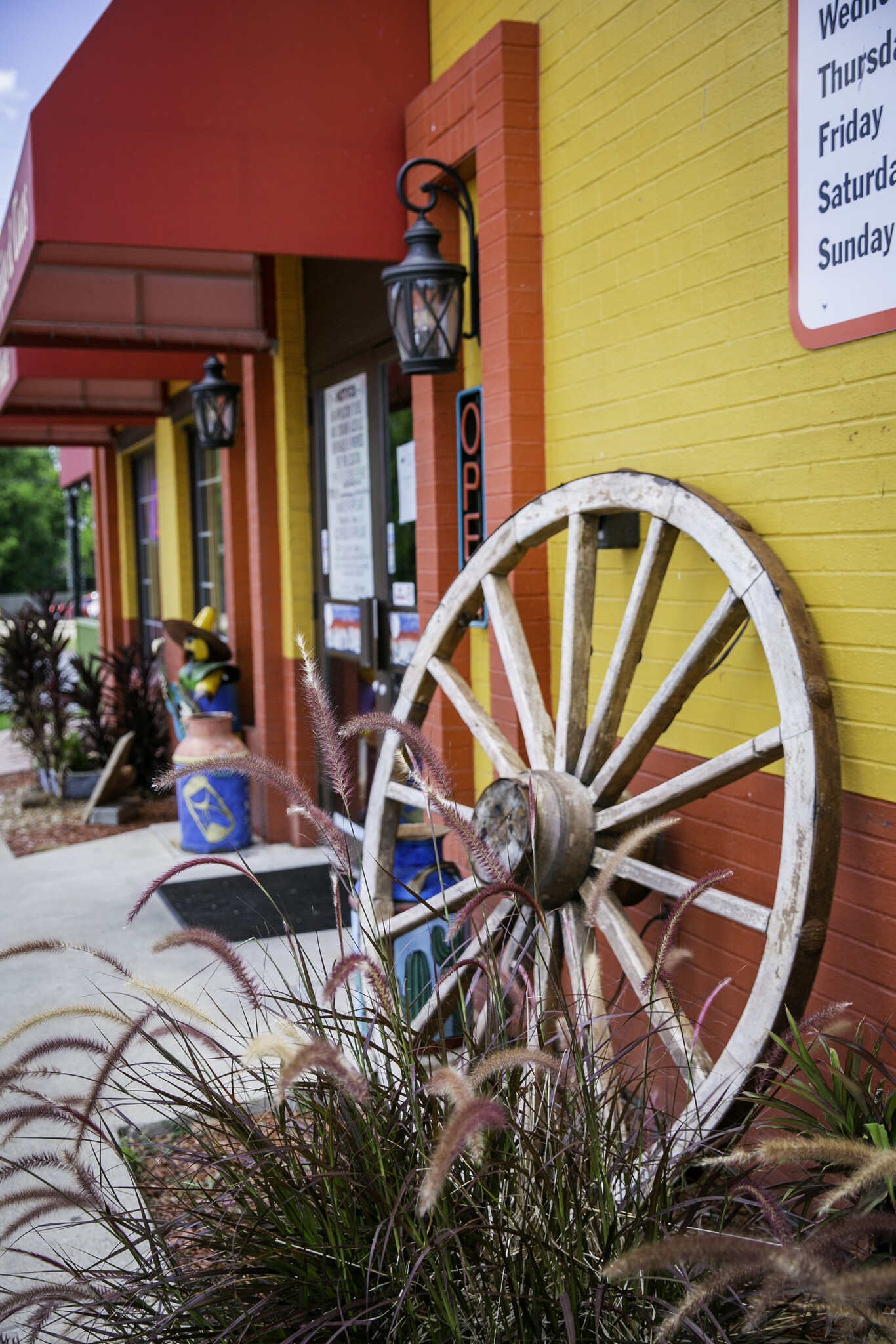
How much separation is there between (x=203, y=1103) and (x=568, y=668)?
172cm

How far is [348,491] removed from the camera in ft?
21.1

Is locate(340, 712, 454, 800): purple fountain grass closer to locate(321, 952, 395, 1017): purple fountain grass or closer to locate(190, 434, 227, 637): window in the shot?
locate(321, 952, 395, 1017): purple fountain grass

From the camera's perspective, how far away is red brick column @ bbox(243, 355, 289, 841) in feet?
23.8

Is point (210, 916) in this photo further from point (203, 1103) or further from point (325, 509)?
point (203, 1103)

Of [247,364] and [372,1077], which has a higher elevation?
[247,364]

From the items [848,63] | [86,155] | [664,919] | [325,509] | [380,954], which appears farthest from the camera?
[325,509]

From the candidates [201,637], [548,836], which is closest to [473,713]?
[548,836]

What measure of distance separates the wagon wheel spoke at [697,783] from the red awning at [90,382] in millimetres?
5472

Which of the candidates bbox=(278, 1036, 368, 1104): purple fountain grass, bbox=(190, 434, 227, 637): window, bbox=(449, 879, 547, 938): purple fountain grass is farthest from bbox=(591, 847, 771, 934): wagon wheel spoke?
bbox=(190, 434, 227, 637): window

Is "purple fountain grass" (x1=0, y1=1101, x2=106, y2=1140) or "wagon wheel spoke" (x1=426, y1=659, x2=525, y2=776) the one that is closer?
"purple fountain grass" (x1=0, y1=1101, x2=106, y2=1140)

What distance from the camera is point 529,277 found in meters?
4.01

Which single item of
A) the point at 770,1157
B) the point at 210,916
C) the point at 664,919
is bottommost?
the point at 210,916

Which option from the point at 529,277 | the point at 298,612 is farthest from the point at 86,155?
the point at 298,612

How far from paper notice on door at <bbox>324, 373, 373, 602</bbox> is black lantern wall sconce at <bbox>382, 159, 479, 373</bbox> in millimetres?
1940
